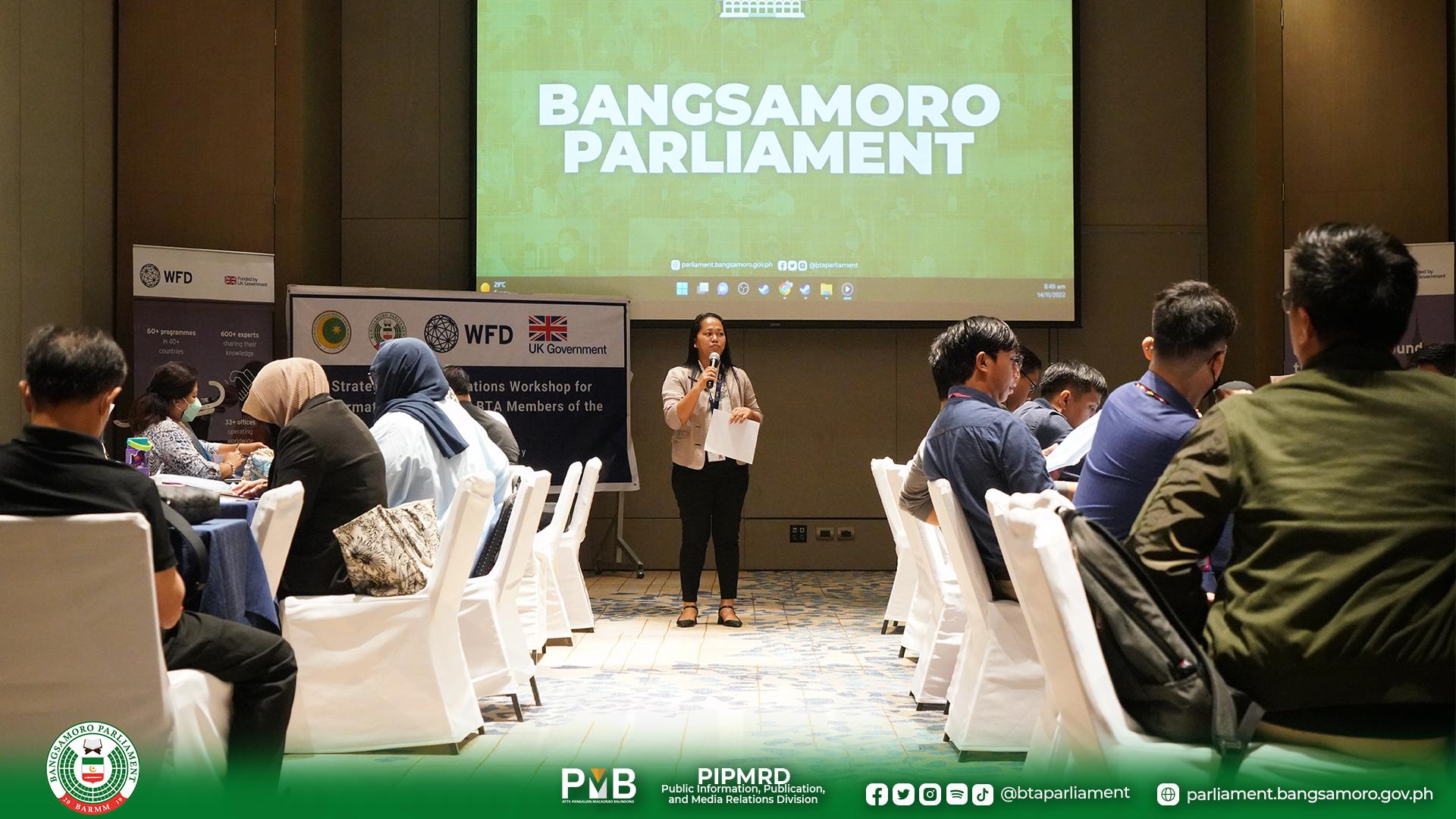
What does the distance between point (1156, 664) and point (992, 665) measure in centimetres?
143

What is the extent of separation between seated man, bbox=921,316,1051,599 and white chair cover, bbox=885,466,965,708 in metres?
0.46

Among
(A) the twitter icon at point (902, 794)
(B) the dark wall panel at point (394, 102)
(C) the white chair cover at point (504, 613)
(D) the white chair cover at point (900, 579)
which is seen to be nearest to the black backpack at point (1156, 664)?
(A) the twitter icon at point (902, 794)

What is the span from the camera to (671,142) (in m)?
7.42

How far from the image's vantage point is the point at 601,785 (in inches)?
85.0

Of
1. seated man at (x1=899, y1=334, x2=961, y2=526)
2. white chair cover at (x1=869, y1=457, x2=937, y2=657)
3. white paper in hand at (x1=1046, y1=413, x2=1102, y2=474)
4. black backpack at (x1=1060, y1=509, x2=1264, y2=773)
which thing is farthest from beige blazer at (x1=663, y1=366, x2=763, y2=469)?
black backpack at (x1=1060, y1=509, x2=1264, y2=773)

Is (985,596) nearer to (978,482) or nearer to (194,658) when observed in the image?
(978,482)

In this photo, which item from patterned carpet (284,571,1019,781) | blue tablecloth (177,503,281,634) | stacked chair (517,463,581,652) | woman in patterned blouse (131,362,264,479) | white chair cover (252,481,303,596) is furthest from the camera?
woman in patterned blouse (131,362,264,479)

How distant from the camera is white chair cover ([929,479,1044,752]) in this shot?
2.93m

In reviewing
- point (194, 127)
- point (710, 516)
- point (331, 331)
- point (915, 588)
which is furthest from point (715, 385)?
point (194, 127)

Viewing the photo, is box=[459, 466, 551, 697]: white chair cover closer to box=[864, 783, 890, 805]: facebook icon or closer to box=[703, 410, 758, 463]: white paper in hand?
box=[703, 410, 758, 463]: white paper in hand

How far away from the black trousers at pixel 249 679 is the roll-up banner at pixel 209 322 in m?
4.66

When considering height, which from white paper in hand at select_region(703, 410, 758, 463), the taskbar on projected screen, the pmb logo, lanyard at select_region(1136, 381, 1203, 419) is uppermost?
the taskbar on projected screen

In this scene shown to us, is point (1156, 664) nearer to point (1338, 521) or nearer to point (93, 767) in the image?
point (1338, 521)

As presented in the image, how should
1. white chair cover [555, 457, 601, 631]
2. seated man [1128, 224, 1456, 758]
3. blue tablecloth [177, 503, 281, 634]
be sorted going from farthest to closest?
white chair cover [555, 457, 601, 631]
blue tablecloth [177, 503, 281, 634]
seated man [1128, 224, 1456, 758]
